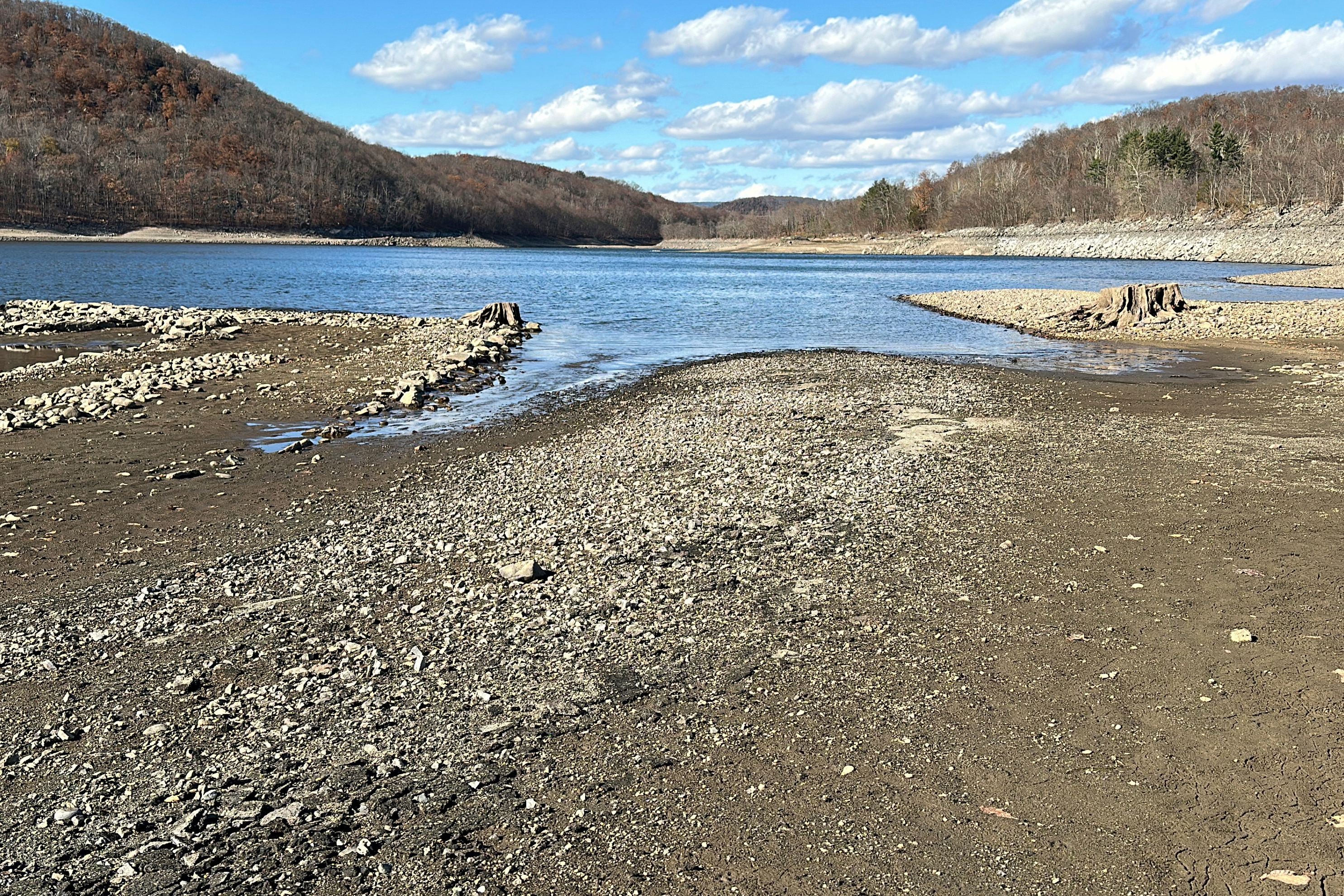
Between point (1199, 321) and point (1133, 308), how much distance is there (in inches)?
82.9

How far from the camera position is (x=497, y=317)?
32.5 metres

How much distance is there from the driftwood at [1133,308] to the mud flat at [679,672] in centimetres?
1883

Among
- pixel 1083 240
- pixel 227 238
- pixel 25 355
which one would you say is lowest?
pixel 25 355

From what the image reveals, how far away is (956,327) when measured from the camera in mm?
33312

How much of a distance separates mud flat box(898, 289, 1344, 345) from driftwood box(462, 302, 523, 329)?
18.0 metres

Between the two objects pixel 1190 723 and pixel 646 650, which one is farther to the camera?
pixel 646 650

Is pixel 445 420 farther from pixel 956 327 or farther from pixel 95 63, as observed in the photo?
pixel 95 63

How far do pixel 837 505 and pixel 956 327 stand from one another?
2485 centimetres

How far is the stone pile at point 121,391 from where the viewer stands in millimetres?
15828

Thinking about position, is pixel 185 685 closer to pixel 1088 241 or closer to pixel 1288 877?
pixel 1288 877

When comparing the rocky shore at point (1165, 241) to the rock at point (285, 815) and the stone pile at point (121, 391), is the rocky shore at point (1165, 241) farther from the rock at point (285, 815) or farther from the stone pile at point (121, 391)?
the rock at point (285, 815)

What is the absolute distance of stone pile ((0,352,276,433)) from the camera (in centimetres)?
1583

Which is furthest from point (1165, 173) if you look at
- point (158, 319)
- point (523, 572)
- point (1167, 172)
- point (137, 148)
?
point (137, 148)

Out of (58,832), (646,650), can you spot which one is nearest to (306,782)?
(58,832)
